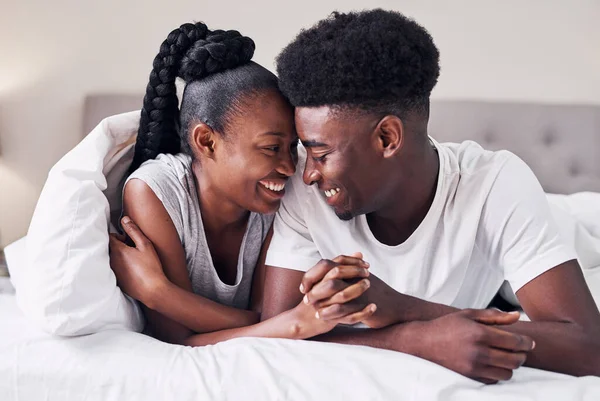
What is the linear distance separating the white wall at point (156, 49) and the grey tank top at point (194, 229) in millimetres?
1289

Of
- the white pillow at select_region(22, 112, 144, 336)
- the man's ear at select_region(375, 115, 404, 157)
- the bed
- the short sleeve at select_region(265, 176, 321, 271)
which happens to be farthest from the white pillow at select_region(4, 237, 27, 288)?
the man's ear at select_region(375, 115, 404, 157)

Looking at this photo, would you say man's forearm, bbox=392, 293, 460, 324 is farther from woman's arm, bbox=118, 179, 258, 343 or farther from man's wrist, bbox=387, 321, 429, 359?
woman's arm, bbox=118, 179, 258, 343

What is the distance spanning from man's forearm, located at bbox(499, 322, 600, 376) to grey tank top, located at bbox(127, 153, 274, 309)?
56 cm

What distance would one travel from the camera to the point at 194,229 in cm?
135

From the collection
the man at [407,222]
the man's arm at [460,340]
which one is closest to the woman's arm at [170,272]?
the man at [407,222]

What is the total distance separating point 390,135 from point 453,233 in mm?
243

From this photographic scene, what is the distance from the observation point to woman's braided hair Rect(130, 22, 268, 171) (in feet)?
4.24

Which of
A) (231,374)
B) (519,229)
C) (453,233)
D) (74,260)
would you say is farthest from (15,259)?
(519,229)

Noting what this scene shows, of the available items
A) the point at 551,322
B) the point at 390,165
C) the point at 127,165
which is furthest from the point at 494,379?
the point at 127,165

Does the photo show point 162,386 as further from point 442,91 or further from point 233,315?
point 442,91

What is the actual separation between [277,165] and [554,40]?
1.59 meters

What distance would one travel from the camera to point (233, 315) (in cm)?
127

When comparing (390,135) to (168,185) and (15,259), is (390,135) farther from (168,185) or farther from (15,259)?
(15,259)

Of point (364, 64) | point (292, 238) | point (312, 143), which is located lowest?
point (292, 238)
